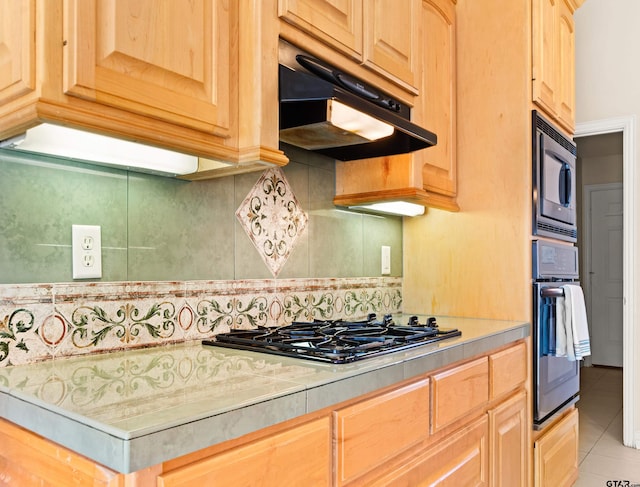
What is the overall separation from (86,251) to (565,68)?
8.15 ft

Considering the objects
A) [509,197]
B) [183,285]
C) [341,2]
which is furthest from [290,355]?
[509,197]

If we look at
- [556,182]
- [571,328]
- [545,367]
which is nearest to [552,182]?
[556,182]

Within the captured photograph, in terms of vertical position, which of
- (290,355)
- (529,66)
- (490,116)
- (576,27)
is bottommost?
(290,355)

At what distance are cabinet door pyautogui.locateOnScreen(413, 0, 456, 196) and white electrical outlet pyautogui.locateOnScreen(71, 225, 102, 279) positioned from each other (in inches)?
46.5

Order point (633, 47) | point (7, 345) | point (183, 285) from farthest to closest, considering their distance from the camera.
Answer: point (633, 47) < point (183, 285) < point (7, 345)

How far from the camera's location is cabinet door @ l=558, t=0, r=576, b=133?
2551 mm

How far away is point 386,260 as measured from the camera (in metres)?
2.34

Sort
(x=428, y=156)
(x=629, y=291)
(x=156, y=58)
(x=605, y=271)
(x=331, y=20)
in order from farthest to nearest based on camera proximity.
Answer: (x=605, y=271)
(x=629, y=291)
(x=428, y=156)
(x=331, y=20)
(x=156, y=58)

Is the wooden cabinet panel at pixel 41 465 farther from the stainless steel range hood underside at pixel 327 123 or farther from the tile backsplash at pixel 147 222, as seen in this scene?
the stainless steel range hood underside at pixel 327 123

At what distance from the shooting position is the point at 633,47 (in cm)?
320

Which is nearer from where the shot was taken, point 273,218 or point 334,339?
point 334,339

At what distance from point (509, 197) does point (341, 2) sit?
1140mm

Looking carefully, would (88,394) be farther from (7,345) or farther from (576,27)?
(576,27)

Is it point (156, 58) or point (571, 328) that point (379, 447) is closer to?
point (156, 58)
